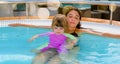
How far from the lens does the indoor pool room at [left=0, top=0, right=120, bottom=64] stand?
3.68 m

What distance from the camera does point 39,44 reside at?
455 cm

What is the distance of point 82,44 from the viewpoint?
4438mm

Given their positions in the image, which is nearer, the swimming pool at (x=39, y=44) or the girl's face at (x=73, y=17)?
the swimming pool at (x=39, y=44)

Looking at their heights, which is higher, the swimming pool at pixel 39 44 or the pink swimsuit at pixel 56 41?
the pink swimsuit at pixel 56 41

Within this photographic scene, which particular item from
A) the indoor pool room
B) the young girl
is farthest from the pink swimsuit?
the indoor pool room

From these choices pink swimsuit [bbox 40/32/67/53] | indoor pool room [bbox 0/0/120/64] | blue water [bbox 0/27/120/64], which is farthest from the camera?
indoor pool room [bbox 0/0/120/64]

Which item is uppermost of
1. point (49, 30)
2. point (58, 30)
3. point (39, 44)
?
point (58, 30)

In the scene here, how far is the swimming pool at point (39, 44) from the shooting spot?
3570mm

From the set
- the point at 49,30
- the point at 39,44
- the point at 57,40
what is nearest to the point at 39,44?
the point at 39,44

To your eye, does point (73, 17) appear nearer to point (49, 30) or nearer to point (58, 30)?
point (58, 30)

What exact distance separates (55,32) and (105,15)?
4616mm

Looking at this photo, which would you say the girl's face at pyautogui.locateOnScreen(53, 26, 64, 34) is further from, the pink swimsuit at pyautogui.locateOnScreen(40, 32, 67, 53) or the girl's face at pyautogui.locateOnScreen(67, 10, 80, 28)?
the girl's face at pyautogui.locateOnScreen(67, 10, 80, 28)

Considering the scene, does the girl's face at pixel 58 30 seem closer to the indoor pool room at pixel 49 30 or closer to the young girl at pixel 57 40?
the young girl at pixel 57 40

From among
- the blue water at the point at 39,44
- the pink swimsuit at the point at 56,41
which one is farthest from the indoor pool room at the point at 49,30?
the pink swimsuit at the point at 56,41
